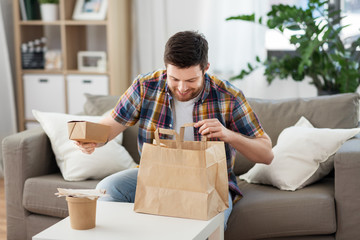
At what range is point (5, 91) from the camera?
13.9ft

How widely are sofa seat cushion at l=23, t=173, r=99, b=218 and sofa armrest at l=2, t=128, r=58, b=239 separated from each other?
0.04 metres

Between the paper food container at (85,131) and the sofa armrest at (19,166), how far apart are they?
87 cm

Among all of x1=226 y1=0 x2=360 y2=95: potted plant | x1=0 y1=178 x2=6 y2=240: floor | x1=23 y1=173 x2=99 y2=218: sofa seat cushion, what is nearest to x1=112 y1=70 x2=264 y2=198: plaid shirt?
x1=23 y1=173 x2=99 y2=218: sofa seat cushion

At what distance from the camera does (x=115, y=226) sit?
5.35 ft

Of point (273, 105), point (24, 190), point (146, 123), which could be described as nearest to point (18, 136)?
point (24, 190)

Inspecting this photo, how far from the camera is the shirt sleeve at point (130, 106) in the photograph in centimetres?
214

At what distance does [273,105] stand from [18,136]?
1.24 m

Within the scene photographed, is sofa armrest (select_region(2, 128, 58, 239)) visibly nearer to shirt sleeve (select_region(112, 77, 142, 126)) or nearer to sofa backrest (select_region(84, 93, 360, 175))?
shirt sleeve (select_region(112, 77, 142, 126))

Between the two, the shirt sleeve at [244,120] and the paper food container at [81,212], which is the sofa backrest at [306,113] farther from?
the paper food container at [81,212]

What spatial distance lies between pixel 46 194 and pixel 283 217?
3.49 feet

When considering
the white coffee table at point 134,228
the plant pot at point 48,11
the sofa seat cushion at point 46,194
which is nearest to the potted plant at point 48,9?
the plant pot at point 48,11

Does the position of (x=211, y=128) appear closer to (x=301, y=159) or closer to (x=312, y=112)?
(x=301, y=159)

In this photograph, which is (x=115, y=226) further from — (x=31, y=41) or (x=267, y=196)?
(x=31, y=41)

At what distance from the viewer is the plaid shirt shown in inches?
82.0
